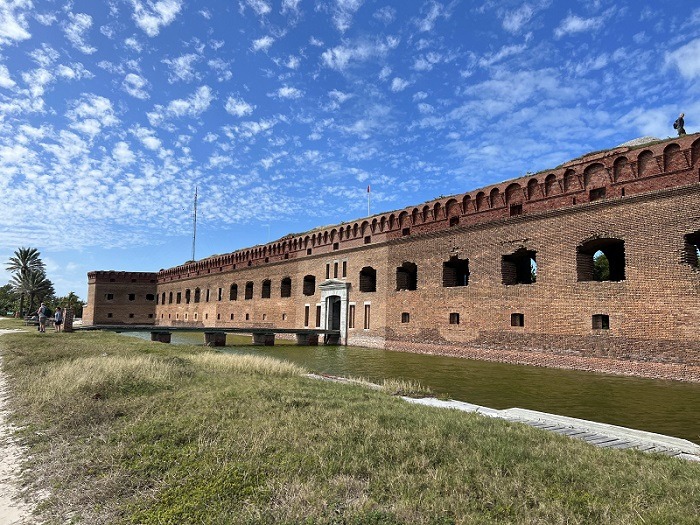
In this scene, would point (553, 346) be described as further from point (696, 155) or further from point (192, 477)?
point (192, 477)

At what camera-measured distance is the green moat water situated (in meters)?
8.17

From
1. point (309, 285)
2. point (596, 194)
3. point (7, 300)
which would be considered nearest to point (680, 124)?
point (596, 194)

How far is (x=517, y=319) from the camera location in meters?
18.0

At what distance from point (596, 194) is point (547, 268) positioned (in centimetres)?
315

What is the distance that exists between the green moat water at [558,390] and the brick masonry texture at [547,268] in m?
1.37

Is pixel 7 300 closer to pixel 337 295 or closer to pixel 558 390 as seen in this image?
pixel 337 295

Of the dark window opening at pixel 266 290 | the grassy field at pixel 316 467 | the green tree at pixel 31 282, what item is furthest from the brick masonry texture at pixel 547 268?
the green tree at pixel 31 282

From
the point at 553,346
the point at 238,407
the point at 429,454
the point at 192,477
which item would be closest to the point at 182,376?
the point at 238,407

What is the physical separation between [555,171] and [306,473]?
16.8 m

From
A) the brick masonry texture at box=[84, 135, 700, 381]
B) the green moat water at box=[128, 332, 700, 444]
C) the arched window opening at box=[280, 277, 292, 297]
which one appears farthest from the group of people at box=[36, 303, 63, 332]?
the green moat water at box=[128, 332, 700, 444]

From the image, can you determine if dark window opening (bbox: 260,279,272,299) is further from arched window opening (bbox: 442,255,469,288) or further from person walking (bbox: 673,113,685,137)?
person walking (bbox: 673,113,685,137)

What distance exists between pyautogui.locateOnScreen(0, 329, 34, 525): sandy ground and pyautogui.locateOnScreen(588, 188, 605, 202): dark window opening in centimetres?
1742

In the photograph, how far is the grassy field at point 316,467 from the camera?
10.8 feet

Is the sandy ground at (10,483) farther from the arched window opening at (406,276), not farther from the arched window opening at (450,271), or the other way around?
the arched window opening at (406,276)
